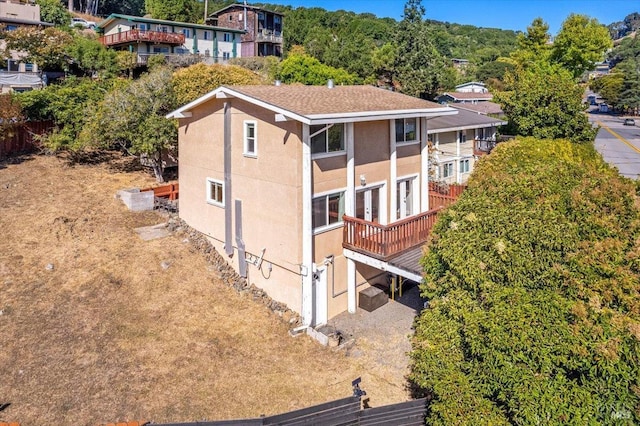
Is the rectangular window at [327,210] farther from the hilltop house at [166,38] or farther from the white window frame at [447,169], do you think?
the hilltop house at [166,38]

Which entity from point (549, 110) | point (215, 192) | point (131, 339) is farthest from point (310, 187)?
point (549, 110)

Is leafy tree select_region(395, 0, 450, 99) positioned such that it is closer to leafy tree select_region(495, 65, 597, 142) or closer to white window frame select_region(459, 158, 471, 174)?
leafy tree select_region(495, 65, 597, 142)

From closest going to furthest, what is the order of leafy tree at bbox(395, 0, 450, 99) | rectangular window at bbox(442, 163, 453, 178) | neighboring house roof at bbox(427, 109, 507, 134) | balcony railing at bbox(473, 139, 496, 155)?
neighboring house roof at bbox(427, 109, 507, 134), rectangular window at bbox(442, 163, 453, 178), balcony railing at bbox(473, 139, 496, 155), leafy tree at bbox(395, 0, 450, 99)

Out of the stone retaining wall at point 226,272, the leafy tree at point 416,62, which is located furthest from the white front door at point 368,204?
the leafy tree at point 416,62

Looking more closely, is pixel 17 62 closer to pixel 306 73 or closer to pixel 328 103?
pixel 306 73

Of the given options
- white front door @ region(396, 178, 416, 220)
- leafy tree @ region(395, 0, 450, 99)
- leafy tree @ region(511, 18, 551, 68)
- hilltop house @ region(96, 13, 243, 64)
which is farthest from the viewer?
leafy tree @ region(511, 18, 551, 68)

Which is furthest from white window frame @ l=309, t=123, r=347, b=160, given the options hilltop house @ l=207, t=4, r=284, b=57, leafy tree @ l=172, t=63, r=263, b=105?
hilltop house @ l=207, t=4, r=284, b=57

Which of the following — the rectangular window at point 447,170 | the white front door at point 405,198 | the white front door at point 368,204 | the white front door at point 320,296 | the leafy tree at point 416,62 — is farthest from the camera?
the leafy tree at point 416,62
